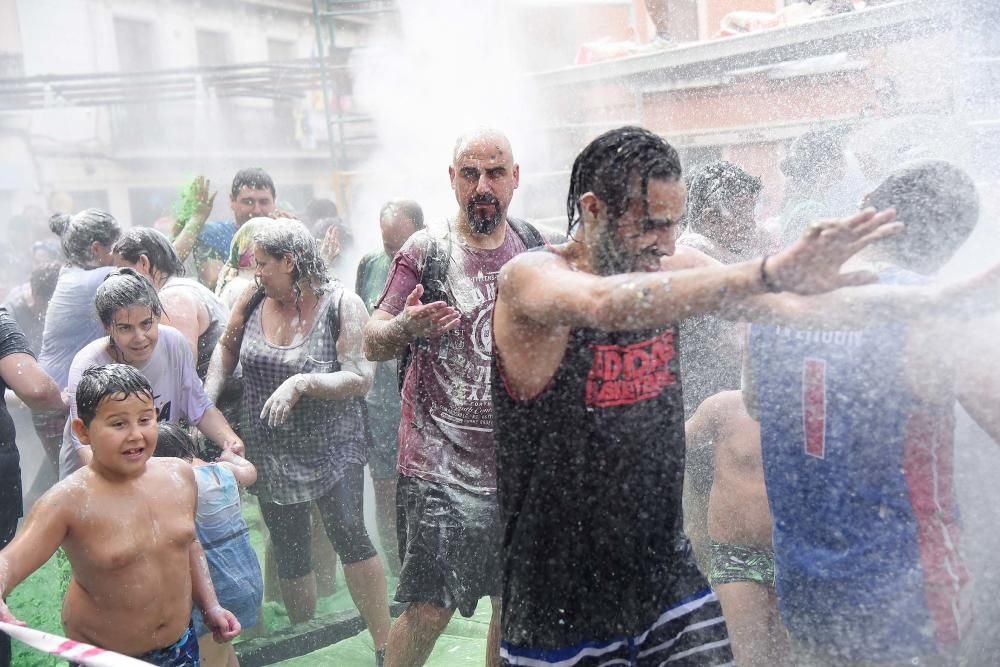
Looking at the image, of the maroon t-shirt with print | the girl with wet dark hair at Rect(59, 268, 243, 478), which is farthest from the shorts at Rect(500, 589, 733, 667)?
the girl with wet dark hair at Rect(59, 268, 243, 478)

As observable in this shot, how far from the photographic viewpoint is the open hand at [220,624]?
3.20 metres

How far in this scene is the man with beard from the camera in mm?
3404

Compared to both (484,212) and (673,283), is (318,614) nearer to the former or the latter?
(484,212)

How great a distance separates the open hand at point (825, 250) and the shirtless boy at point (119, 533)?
1.98 metres

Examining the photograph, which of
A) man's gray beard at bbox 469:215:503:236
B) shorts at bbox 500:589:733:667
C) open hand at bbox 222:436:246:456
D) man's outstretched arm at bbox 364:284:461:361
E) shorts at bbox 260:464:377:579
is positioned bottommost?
shorts at bbox 260:464:377:579

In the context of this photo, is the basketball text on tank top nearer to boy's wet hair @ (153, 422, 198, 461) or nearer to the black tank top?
the black tank top

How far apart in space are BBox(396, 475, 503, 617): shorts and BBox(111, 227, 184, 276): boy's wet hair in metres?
2.00

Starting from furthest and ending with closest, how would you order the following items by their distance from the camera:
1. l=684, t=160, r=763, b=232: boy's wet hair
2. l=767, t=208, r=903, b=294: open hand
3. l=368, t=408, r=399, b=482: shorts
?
l=368, t=408, r=399, b=482: shorts → l=684, t=160, r=763, b=232: boy's wet hair → l=767, t=208, r=903, b=294: open hand

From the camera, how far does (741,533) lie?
3279mm

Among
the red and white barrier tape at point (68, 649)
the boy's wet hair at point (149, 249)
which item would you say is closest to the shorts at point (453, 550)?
the red and white barrier tape at point (68, 649)

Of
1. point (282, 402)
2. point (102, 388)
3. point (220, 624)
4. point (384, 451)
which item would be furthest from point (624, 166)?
point (384, 451)

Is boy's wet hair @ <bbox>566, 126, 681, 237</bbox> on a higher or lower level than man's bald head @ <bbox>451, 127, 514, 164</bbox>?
lower

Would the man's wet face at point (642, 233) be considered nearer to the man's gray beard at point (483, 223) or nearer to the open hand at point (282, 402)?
the man's gray beard at point (483, 223)

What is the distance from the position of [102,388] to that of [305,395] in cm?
129
